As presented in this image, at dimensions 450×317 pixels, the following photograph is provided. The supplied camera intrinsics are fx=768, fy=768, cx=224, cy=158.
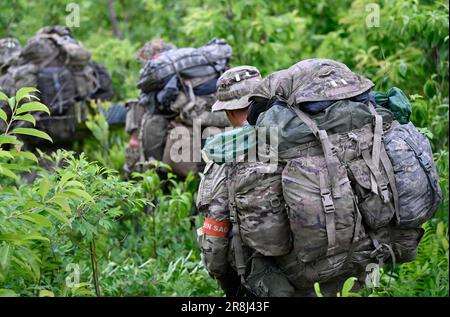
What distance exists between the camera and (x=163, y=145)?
26.6 feet

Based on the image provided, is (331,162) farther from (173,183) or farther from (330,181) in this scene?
(173,183)

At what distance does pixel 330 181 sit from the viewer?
416 centimetres

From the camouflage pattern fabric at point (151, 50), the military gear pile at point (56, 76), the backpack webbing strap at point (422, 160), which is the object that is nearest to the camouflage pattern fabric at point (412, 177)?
the backpack webbing strap at point (422, 160)

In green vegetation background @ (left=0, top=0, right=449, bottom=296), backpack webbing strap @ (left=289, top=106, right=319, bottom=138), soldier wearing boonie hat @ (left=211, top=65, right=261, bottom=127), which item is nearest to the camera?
backpack webbing strap @ (left=289, top=106, right=319, bottom=138)

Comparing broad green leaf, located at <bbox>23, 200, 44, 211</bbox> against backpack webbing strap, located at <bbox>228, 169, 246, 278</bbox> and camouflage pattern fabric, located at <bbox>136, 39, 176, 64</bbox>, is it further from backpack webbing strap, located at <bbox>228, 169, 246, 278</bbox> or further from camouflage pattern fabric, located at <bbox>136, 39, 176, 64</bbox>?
camouflage pattern fabric, located at <bbox>136, 39, 176, 64</bbox>

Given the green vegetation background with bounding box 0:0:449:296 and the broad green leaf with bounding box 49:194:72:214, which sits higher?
the broad green leaf with bounding box 49:194:72:214

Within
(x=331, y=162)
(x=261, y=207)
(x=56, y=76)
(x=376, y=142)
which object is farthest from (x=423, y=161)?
(x=56, y=76)

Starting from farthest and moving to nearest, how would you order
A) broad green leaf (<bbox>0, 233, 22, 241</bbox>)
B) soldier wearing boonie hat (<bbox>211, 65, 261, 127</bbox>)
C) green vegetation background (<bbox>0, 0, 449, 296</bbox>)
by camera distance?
soldier wearing boonie hat (<bbox>211, 65, 261, 127</bbox>) < green vegetation background (<bbox>0, 0, 449, 296</bbox>) < broad green leaf (<bbox>0, 233, 22, 241</bbox>)

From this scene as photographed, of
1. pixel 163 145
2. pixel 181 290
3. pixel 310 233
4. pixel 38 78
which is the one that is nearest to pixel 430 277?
pixel 181 290

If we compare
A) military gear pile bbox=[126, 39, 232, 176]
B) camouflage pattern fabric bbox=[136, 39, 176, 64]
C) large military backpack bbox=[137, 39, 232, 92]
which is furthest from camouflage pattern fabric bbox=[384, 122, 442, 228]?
camouflage pattern fabric bbox=[136, 39, 176, 64]

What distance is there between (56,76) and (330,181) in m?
6.21

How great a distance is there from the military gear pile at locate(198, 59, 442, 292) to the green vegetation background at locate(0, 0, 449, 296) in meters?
0.95

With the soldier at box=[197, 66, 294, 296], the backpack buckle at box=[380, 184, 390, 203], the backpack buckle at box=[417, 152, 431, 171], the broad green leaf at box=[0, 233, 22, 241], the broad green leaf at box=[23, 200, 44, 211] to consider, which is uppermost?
the broad green leaf at box=[23, 200, 44, 211]

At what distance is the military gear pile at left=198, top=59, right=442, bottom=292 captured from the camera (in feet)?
13.7
